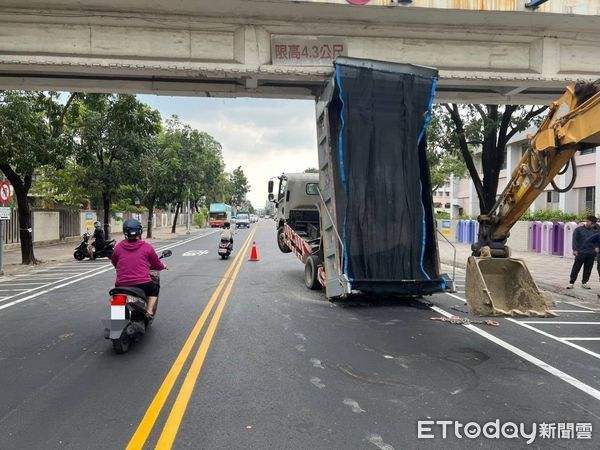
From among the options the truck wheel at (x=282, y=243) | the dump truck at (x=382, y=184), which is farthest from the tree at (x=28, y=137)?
the dump truck at (x=382, y=184)

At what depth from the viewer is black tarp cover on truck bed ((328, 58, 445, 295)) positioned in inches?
341

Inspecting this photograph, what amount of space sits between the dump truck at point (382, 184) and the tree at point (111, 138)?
10879mm

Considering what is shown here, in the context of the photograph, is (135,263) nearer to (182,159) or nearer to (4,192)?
(4,192)

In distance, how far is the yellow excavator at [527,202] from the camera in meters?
6.86

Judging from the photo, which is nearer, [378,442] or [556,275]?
[378,442]

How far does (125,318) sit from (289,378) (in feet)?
7.55

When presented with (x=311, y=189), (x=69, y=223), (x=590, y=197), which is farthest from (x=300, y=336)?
(x=590, y=197)

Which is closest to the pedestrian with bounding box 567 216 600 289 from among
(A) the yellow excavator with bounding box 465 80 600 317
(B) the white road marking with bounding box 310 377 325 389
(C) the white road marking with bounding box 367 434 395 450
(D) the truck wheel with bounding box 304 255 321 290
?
(A) the yellow excavator with bounding box 465 80 600 317

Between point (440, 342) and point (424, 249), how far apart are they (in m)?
2.62

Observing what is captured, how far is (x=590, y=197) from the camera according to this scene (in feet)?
107

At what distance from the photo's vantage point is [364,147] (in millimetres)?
8859

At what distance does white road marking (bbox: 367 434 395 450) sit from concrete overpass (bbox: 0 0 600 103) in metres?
6.69

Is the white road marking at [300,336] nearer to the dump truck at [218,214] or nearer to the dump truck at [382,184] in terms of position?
the dump truck at [382,184]

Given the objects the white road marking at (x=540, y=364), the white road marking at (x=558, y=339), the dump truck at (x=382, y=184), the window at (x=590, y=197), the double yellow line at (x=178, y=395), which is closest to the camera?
the double yellow line at (x=178, y=395)
